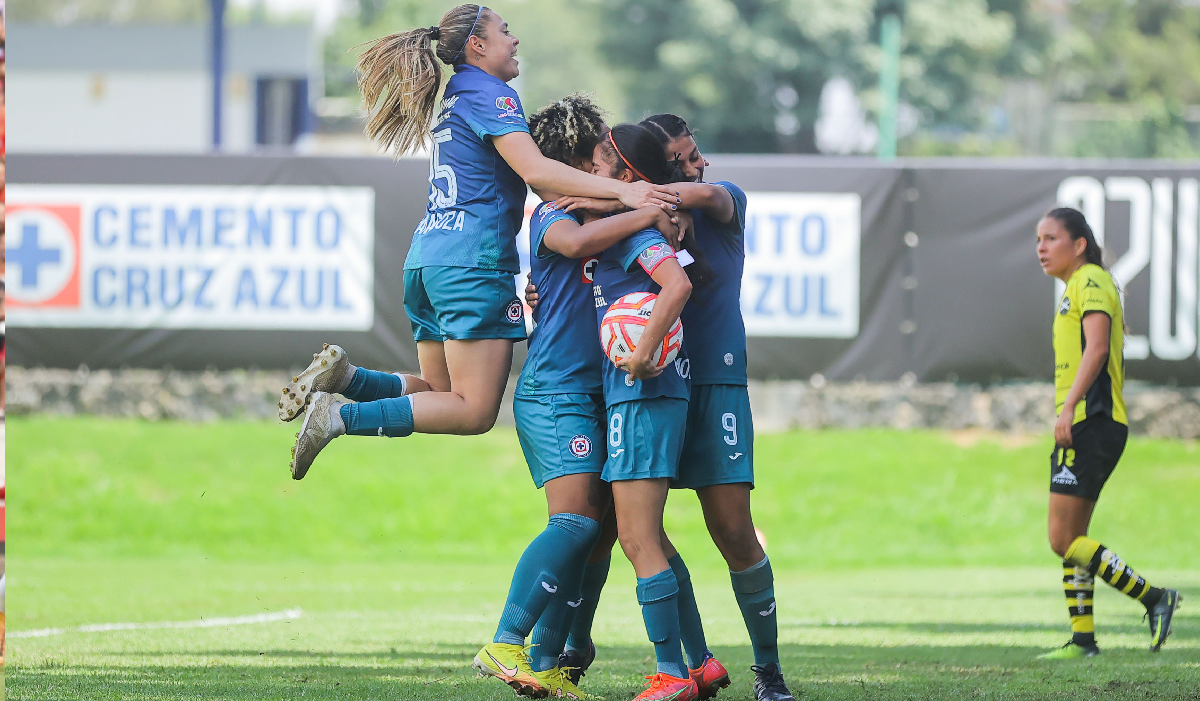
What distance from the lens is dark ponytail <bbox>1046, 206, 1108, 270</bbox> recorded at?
241 inches

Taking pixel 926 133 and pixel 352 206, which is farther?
pixel 926 133

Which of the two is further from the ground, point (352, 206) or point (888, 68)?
point (888, 68)

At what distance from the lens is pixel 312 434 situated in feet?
15.5

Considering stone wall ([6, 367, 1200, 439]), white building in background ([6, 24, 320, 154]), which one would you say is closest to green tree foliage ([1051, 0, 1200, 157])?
white building in background ([6, 24, 320, 154])

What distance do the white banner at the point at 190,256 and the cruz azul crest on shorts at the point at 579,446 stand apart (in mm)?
6873

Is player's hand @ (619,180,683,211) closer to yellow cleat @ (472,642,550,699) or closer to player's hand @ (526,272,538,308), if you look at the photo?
player's hand @ (526,272,538,308)

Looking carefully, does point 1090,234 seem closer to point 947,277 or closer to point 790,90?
point 947,277

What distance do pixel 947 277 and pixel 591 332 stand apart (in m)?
6.98

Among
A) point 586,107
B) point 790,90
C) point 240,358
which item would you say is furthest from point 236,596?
point 790,90

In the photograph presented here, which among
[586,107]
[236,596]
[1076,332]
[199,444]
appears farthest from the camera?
[199,444]

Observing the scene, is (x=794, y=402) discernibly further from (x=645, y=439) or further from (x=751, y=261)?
(x=645, y=439)

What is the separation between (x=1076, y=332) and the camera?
240 inches

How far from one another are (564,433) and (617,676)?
48.3 inches

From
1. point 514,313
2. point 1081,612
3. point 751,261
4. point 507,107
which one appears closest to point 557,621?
point 514,313
